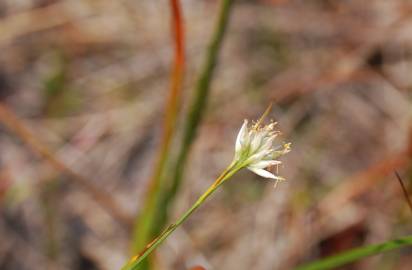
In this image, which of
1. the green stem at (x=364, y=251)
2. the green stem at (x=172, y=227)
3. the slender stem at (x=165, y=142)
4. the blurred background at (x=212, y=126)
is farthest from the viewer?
the blurred background at (x=212, y=126)

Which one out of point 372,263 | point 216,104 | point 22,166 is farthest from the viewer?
point 216,104

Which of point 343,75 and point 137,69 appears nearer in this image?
point 343,75

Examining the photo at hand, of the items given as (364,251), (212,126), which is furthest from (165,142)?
(212,126)

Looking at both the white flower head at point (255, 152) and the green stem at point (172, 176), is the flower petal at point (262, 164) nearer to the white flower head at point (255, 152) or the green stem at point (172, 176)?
the white flower head at point (255, 152)

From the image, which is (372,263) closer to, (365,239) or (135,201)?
(365,239)

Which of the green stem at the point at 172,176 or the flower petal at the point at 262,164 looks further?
the green stem at the point at 172,176

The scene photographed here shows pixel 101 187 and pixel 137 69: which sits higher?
pixel 137 69

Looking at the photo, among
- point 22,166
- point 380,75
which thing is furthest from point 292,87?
point 22,166

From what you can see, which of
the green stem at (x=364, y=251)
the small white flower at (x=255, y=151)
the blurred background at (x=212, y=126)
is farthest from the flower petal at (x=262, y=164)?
the blurred background at (x=212, y=126)
